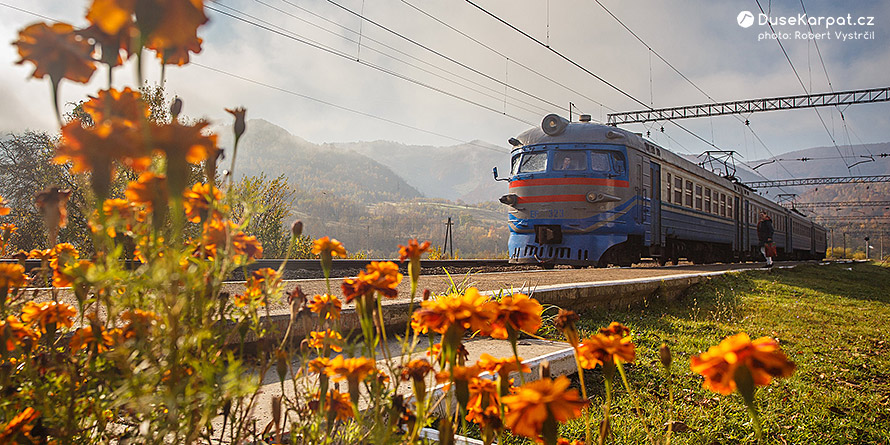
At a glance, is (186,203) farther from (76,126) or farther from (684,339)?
(684,339)

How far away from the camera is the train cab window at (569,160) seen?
34.6ft

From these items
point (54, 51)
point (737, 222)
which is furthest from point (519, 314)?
point (737, 222)

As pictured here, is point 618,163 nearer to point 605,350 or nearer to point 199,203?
point 605,350

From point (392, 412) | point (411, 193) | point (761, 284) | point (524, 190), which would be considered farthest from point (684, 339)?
point (411, 193)

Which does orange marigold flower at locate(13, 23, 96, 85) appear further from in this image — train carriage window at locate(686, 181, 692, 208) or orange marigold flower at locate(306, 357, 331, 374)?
train carriage window at locate(686, 181, 692, 208)

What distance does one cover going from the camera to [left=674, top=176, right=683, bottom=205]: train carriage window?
499 inches

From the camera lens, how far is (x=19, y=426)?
93 cm

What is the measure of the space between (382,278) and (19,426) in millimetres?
692

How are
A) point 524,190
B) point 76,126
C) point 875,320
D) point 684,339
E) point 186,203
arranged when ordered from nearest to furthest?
point 76,126 → point 186,203 → point 684,339 → point 875,320 → point 524,190

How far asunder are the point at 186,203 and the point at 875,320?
25.1 ft

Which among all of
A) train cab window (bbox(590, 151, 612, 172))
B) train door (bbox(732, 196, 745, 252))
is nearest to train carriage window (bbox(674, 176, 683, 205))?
train cab window (bbox(590, 151, 612, 172))

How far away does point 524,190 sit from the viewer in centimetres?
1104

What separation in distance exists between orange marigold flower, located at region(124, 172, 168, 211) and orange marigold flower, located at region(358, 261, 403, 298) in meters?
0.42

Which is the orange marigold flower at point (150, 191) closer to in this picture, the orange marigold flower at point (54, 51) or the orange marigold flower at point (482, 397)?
the orange marigold flower at point (54, 51)
